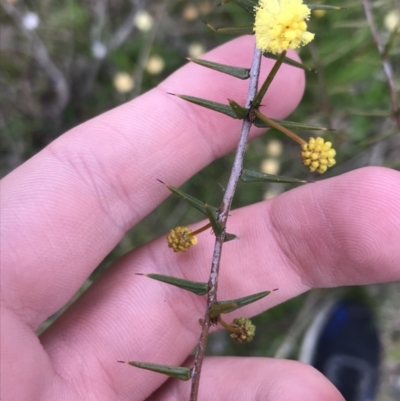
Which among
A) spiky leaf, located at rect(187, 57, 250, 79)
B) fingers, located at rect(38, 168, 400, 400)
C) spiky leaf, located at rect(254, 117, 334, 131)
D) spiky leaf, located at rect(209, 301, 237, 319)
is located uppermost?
spiky leaf, located at rect(187, 57, 250, 79)

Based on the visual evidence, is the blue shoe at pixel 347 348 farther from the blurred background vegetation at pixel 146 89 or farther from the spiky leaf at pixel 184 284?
the spiky leaf at pixel 184 284

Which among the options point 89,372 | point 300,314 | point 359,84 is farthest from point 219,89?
point 300,314

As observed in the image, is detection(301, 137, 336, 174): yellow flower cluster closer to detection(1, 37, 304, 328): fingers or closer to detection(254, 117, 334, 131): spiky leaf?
detection(254, 117, 334, 131): spiky leaf

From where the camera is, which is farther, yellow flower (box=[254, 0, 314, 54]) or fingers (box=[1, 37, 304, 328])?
fingers (box=[1, 37, 304, 328])

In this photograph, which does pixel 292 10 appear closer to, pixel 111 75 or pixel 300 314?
pixel 111 75

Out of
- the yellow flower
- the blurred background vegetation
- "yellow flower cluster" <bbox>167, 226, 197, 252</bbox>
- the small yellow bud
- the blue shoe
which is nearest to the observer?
the yellow flower

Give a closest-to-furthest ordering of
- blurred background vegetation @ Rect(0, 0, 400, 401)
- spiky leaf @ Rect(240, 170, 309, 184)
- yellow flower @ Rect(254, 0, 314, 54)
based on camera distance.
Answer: yellow flower @ Rect(254, 0, 314, 54) < spiky leaf @ Rect(240, 170, 309, 184) < blurred background vegetation @ Rect(0, 0, 400, 401)

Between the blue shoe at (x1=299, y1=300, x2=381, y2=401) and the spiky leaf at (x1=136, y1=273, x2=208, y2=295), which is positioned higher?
the spiky leaf at (x1=136, y1=273, x2=208, y2=295)

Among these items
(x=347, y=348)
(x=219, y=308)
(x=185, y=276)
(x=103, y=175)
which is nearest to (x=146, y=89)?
(x=103, y=175)

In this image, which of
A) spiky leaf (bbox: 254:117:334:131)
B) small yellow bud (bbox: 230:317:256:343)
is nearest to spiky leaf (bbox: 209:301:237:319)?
small yellow bud (bbox: 230:317:256:343)
